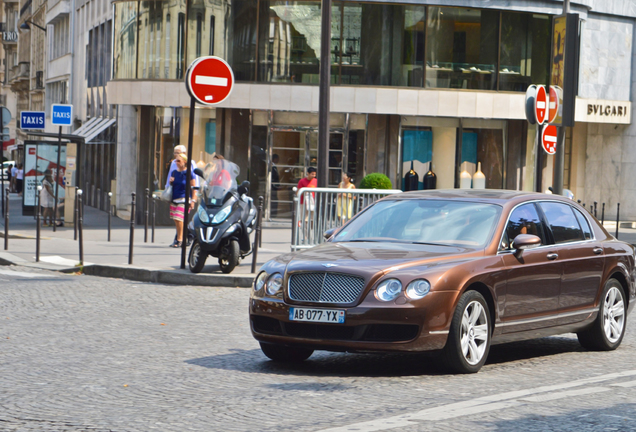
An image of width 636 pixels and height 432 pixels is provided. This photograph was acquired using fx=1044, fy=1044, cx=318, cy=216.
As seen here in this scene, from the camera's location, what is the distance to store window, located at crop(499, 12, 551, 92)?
28531mm

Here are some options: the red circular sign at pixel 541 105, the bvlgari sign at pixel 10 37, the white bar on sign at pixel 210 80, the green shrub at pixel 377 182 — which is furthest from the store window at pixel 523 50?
the bvlgari sign at pixel 10 37

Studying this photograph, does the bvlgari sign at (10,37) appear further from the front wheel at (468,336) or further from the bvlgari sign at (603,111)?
the front wheel at (468,336)

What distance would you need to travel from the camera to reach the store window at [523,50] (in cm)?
2853

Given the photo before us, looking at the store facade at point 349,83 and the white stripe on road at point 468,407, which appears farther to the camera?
the store facade at point 349,83

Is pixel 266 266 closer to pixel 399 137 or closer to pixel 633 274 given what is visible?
pixel 633 274

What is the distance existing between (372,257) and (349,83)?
20171 millimetres

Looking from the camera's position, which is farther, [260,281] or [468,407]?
[260,281]

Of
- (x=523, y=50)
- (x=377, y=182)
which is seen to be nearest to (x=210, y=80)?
(x=377, y=182)

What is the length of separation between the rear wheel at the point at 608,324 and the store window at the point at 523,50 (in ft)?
64.9

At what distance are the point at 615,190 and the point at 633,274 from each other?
84.2ft

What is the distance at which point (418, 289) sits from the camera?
7.29m

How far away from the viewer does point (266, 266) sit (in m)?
7.88

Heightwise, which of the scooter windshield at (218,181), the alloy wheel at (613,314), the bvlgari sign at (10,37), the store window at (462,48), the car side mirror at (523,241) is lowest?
the alloy wheel at (613,314)

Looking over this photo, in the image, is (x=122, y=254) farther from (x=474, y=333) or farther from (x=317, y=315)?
(x=474, y=333)
